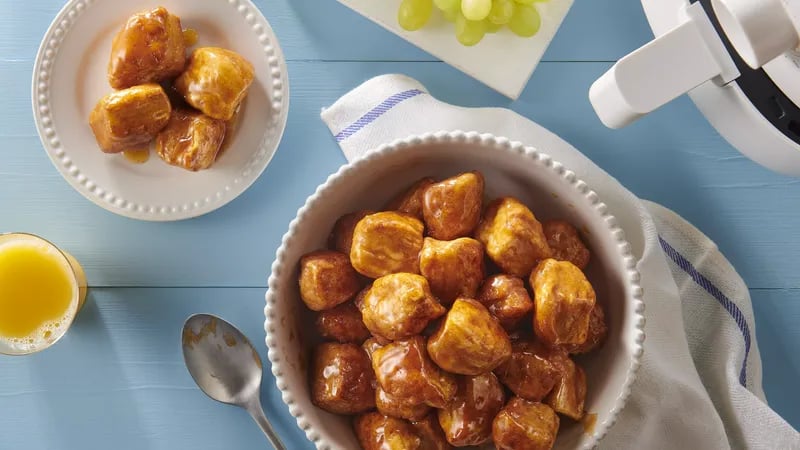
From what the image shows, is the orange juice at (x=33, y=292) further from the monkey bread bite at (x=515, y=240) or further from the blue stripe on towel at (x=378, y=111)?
the monkey bread bite at (x=515, y=240)

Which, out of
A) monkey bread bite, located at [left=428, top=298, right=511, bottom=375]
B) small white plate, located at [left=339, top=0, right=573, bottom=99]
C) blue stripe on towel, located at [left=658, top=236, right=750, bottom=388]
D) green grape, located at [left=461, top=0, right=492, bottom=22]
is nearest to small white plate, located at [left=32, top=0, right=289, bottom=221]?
small white plate, located at [left=339, top=0, right=573, bottom=99]

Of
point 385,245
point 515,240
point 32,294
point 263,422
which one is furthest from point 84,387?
point 515,240

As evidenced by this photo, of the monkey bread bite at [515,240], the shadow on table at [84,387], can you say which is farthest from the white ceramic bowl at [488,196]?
the shadow on table at [84,387]

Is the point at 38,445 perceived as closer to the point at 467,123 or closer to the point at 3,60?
the point at 3,60

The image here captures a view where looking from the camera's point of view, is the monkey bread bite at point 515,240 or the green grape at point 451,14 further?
the green grape at point 451,14

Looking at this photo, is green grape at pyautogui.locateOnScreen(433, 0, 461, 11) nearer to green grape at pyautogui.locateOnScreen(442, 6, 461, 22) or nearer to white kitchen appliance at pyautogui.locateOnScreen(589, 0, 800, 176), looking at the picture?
green grape at pyautogui.locateOnScreen(442, 6, 461, 22)

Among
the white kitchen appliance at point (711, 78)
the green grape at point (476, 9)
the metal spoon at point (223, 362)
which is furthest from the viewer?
the metal spoon at point (223, 362)

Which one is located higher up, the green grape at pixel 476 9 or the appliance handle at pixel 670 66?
the appliance handle at pixel 670 66
